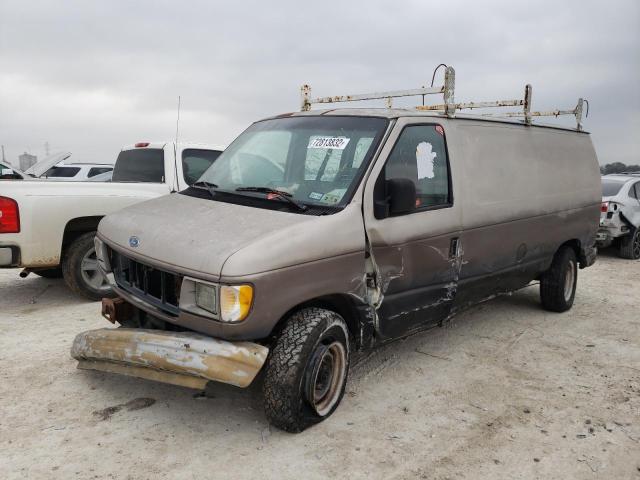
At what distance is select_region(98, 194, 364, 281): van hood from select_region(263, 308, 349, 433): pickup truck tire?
404 millimetres

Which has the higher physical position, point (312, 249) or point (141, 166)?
point (141, 166)

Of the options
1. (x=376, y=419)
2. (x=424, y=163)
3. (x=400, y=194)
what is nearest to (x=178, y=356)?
(x=376, y=419)

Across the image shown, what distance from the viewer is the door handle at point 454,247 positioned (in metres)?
4.38

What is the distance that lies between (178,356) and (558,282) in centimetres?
461

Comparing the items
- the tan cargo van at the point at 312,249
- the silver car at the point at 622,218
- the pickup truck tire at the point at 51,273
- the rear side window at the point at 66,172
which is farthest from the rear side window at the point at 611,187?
the rear side window at the point at 66,172

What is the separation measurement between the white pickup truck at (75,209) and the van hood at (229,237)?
2185mm

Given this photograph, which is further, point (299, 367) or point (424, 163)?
point (424, 163)

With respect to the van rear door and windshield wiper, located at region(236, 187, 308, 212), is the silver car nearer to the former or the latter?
the van rear door

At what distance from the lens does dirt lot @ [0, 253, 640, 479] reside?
3.12 m

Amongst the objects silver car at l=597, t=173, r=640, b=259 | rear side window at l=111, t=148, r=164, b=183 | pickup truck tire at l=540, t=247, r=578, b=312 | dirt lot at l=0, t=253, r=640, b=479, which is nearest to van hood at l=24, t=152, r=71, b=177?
rear side window at l=111, t=148, r=164, b=183

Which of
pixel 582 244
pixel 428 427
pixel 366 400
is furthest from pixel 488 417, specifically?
pixel 582 244

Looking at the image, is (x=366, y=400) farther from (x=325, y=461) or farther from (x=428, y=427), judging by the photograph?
(x=325, y=461)

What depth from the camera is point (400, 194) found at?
370 cm

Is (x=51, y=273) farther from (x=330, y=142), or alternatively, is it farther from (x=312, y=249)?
(x=312, y=249)
